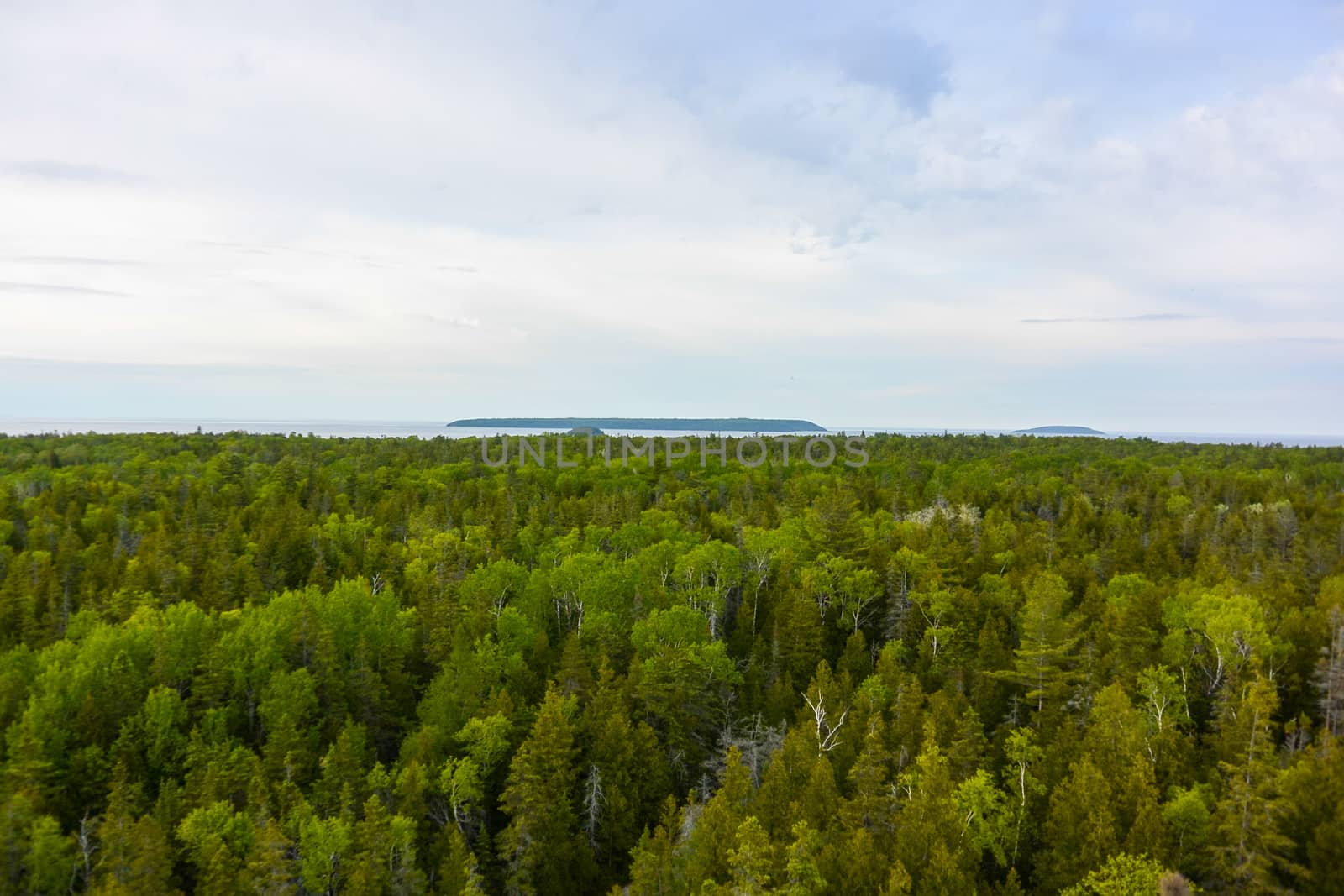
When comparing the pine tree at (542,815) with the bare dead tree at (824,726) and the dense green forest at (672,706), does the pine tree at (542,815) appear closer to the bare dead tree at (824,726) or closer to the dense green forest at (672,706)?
the dense green forest at (672,706)

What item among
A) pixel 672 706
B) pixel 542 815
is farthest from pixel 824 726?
pixel 542 815

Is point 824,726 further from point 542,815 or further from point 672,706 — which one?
point 542,815

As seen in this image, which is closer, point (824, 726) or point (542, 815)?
point (542, 815)

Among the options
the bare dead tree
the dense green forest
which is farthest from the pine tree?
the bare dead tree

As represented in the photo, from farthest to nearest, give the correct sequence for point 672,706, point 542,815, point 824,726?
point 672,706, point 824,726, point 542,815

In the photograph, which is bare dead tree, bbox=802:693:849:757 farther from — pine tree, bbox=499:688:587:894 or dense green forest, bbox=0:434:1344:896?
pine tree, bbox=499:688:587:894

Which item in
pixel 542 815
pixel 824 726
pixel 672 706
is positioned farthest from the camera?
pixel 672 706

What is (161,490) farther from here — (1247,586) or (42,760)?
(1247,586)

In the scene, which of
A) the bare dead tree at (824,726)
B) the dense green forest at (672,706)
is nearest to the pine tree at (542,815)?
the dense green forest at (672,706)
